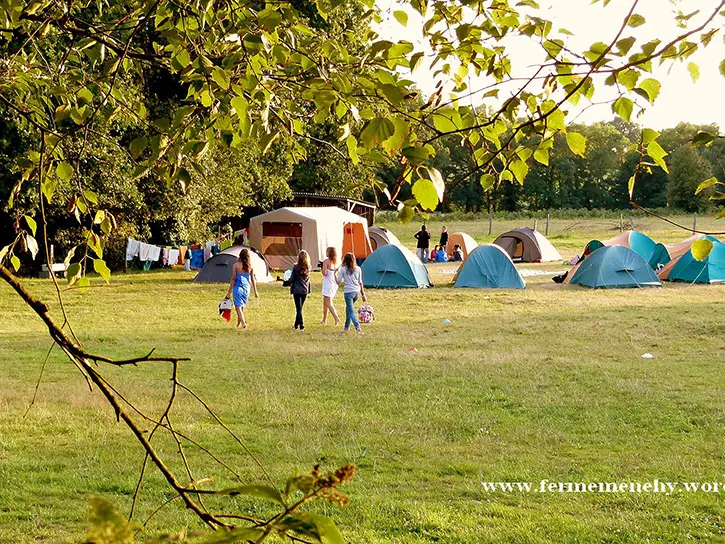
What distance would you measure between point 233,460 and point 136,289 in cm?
1416

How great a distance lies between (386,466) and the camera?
18.1ft

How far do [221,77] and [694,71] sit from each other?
4.83ft

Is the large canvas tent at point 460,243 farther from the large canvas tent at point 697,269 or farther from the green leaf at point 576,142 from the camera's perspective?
the green leaf at point 576,142

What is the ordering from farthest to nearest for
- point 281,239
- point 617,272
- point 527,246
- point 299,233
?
point 527,246
point 281,239
point 299,233
point 617,272

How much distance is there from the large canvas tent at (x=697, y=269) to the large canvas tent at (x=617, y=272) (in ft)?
4.01

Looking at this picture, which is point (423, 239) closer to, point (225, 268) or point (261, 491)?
point (225, 268)

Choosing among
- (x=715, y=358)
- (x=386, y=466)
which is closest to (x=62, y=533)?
(x=386, y=466)

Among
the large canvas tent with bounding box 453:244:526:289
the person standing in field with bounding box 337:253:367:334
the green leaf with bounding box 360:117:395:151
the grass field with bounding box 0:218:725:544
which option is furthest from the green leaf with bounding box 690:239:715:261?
the large canvas tent with bounding box 453:244:526:289

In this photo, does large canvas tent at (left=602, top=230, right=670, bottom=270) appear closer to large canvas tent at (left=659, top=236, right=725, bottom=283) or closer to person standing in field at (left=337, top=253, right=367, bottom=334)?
large canvas tent at (left=659, top=236, right=725, bottom=283)

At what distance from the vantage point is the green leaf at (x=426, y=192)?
199cm

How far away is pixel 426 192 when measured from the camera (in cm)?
199

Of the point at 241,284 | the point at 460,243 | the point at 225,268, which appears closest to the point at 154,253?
the point at 225,268

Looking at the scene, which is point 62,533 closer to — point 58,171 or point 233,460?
point 233,460

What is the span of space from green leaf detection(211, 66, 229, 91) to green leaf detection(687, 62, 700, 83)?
144 cm
